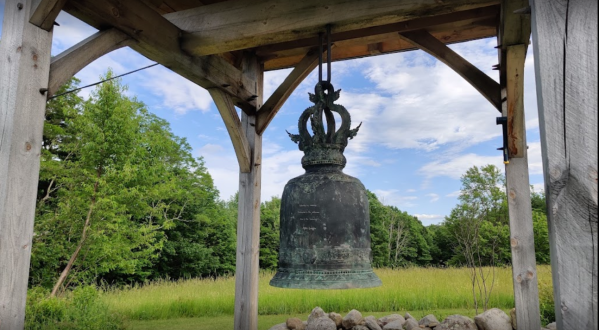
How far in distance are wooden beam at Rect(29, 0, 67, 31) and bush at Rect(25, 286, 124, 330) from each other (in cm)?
362

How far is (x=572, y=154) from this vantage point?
44.4 inches

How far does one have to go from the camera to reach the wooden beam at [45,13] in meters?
2.24

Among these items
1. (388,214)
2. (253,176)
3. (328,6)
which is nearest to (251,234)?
(253,176)

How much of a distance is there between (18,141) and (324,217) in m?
1.58

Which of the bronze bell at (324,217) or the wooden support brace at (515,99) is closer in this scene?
the bronze bell at (324,217)

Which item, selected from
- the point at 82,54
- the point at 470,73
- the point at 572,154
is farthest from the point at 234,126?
the point at 572,154

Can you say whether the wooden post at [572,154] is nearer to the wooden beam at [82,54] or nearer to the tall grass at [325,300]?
the wooden beam at [82,54]

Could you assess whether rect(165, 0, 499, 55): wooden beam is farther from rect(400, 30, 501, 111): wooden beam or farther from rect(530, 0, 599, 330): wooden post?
rect(530, 0, 599, 330): wooden post

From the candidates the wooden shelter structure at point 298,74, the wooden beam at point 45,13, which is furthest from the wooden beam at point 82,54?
the wooden beam at point 45,13

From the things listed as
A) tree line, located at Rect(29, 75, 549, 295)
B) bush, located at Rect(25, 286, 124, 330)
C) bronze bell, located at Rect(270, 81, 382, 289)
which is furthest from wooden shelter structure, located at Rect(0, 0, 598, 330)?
tree line, located at Rect(29, 75, 549, 295)

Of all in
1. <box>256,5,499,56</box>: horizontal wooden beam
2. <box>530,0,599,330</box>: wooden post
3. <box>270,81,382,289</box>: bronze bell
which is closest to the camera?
<box>530,0,599,330</box>: wooden post

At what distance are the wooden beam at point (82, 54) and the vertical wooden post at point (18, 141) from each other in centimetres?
6

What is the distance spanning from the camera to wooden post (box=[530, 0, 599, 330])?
3.56ft

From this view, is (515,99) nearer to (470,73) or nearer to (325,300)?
(470,73)
